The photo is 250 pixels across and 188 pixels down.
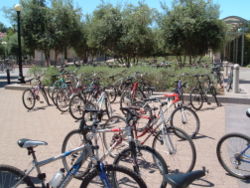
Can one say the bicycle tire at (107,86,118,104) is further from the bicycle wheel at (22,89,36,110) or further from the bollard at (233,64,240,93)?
the bollard at (233,64,240,93)

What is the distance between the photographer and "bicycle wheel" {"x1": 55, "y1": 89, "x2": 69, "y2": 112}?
947 centimetres

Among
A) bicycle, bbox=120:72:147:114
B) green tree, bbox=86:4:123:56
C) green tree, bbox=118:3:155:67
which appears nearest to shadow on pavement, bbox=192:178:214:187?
bicycle, bbox=120:72:147:114

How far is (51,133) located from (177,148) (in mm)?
3392

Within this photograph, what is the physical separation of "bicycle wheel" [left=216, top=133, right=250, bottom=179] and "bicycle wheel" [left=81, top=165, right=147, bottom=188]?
80.8 inches

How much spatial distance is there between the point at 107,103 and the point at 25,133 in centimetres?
197

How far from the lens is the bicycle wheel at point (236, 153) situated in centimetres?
440

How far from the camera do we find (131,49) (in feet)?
58.4

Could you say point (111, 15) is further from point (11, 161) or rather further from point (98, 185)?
point (98, 185)

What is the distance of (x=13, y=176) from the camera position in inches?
122

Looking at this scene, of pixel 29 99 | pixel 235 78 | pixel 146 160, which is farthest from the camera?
pixel 235 78

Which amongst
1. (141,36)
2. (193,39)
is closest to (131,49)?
(141,36)

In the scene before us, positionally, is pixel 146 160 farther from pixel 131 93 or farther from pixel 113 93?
pixel 113 93

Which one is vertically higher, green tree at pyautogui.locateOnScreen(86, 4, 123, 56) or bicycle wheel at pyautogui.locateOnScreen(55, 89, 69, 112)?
green tree at pyautogui.locateOnScreen(86, 4, 123, 56)

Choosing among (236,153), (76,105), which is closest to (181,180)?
(236,153)
